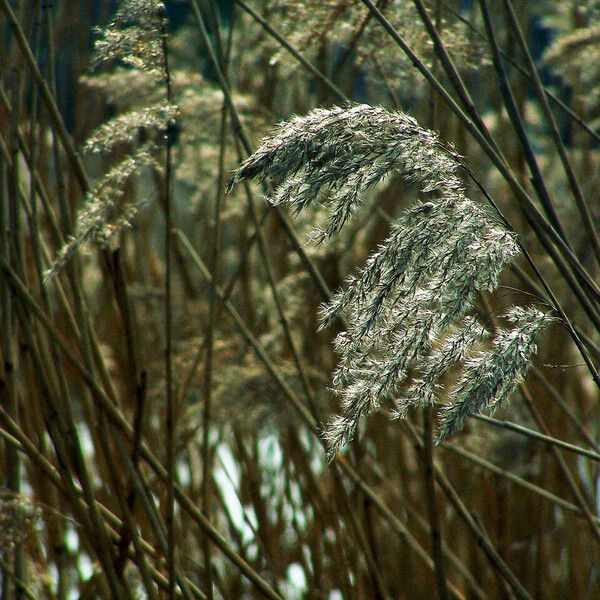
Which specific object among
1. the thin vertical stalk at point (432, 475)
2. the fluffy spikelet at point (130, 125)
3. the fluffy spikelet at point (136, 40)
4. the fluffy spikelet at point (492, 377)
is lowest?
the thin vertical stalk at point (432, 475)

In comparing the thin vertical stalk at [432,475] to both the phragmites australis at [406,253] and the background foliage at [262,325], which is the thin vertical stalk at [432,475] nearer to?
the background foliage at [262,325]

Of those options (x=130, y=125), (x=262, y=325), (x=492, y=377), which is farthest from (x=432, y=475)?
(x=262, y=325)

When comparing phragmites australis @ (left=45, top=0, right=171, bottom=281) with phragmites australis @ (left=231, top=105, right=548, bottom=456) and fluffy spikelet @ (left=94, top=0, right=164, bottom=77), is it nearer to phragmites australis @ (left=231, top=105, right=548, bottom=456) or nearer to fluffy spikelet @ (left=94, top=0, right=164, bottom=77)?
fluffy spikelet @ (left=94, top=0, right=164, bottom=77)

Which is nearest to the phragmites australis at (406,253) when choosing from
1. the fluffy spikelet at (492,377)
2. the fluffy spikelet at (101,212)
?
the fluffy spikelet at (492,377)

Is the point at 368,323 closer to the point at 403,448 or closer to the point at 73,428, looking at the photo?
the point at 73,428

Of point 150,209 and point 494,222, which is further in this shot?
point 150,209

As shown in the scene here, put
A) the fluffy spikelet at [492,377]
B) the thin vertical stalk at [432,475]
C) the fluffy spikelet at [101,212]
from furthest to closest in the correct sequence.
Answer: the thin vertical stalk at [432,475] < the fluffy spikelet at [101,212] < the fluffy spikelet at [492,377]

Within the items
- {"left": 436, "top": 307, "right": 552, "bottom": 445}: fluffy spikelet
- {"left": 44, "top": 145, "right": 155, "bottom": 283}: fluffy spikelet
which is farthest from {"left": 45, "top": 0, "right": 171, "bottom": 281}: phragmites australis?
{"left": 436, "top": 307, "right": 552, "bottom": 445}: fluffy spikelet

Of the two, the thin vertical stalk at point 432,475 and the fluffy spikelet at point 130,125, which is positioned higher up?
the fluffy spikelet at point 130,125

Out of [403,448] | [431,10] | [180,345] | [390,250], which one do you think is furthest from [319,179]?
[403,448]
